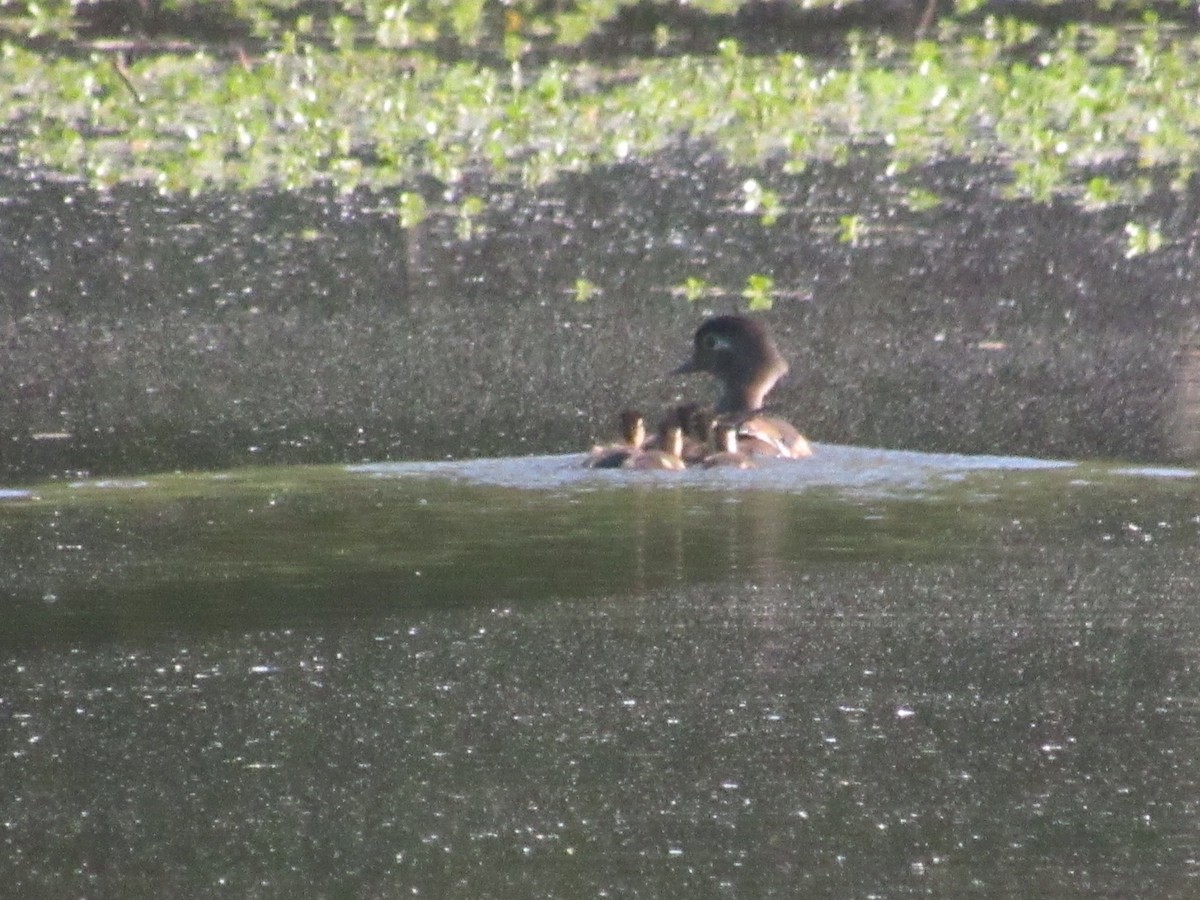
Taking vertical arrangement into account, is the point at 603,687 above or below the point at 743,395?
above

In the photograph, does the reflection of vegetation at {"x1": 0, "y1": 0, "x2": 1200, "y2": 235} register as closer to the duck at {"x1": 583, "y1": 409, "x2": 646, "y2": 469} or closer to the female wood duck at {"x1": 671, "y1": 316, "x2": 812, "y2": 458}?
the female wood duck at {"x1": 671, "y1": 316, "x2": 812, "y2": 458}

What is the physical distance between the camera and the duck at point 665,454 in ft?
25.9

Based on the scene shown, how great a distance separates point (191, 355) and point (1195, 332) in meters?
3.72

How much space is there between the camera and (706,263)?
1225cm

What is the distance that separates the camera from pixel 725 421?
8469 millimetres

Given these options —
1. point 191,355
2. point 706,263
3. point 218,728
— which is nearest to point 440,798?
point 218,728

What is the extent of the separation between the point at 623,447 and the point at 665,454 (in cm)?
13

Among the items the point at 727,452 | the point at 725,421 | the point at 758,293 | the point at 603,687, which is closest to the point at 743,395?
the point at 725,421

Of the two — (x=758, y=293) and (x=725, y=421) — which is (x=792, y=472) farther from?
(x=758, y=293)

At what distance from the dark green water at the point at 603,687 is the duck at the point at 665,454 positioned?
0.28 m

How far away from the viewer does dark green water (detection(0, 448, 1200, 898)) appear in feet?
13.6

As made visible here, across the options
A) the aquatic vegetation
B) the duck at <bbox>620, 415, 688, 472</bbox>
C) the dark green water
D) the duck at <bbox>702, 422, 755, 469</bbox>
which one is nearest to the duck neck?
the duck at <bbox>702, 422, 755, 469</bbox>

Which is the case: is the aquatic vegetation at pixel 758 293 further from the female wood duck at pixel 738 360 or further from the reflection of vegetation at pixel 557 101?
the reflection of vegetation at pixel 557 101

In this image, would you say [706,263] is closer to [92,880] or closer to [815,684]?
[815,684]
